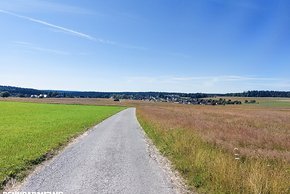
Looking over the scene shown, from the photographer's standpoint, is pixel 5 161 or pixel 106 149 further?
pixel 106 149

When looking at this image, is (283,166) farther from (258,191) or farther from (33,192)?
(33,192)

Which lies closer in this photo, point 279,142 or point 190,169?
point 190,169

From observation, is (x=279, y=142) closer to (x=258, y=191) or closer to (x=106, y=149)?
(x=106, y=149)

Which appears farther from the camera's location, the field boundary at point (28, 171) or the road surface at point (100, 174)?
the field boundary at point (28, 171)

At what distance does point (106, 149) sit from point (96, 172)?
6771mm

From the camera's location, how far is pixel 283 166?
13.7 meters

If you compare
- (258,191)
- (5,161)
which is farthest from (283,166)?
(5,161)

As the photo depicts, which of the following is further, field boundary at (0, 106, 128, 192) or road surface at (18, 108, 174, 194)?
field boundary at (0, 106, 128, 192)

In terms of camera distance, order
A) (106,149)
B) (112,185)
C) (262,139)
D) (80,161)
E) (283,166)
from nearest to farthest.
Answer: (112,185) → (283,166) → (80,161) → (106,149) → (262,139)

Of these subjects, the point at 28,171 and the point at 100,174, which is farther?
the point at 28,171

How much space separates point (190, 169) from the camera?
13.1 meters

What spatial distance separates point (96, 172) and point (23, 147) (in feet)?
25.3

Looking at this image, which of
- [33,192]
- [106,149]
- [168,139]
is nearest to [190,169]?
[33,192]

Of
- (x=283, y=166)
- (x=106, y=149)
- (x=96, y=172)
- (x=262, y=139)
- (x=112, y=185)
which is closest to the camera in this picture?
(x=112, y=185)
